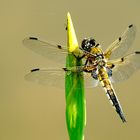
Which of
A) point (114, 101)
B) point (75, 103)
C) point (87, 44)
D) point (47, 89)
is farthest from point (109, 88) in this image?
point (47, 89)

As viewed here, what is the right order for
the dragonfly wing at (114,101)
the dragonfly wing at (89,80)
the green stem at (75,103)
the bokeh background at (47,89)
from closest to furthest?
the green stem at (75,103)
the dragonfly wing at (89,80)
the dragonfly wing at (114,101)
the bokeh background at (47,89)

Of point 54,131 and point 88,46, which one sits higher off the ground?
point 54,131

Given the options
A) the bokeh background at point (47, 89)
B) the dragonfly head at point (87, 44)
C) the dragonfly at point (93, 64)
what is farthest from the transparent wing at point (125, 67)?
the bokeh background at point (47, 89)

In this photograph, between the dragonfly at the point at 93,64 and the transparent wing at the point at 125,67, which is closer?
the dragonfly at the point at 93,64

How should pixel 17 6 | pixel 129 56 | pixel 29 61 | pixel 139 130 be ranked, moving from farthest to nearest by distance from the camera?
pixel 17 6
pixel 29 61
pixel 139 130
pixel 129 56

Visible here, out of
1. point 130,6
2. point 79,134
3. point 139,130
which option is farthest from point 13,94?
point 79,134

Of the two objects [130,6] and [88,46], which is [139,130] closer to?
[130,6]

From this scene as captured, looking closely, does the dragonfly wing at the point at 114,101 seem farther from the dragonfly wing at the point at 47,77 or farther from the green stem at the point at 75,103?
the green stem at the point at 75,103
